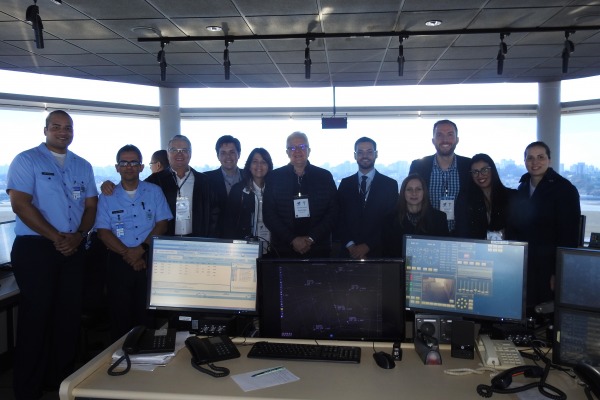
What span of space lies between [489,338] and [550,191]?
1542 mm

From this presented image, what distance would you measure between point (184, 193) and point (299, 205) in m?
0.88

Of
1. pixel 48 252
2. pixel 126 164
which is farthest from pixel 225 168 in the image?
pixel 48 252

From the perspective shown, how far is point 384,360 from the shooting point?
1.68 metres

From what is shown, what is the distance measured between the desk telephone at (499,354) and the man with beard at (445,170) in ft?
4.75

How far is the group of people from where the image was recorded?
2.62m

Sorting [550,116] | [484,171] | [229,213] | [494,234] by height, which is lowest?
[494,234]

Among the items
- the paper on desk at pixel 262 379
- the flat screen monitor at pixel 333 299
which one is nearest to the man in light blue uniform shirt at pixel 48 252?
the flat screen monitor at pixel 333 299

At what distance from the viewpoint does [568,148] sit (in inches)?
260

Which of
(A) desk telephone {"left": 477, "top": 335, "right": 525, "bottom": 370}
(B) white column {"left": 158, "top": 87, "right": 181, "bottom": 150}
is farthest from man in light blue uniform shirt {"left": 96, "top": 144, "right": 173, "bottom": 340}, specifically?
(B) white column {"left": 158, "top": 87, "right": 181, "bottom": 150}

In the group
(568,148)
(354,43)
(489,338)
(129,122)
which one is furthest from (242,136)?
(489,338)

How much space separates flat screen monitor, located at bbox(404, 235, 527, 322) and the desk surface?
23 cm

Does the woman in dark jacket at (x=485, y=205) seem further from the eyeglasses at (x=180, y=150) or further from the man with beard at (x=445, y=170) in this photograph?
the eyeglasses at (x=180, y=150)

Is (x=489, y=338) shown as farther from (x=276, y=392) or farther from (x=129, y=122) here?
(x=129, y=122)

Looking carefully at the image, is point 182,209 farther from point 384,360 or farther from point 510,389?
point 510,389
